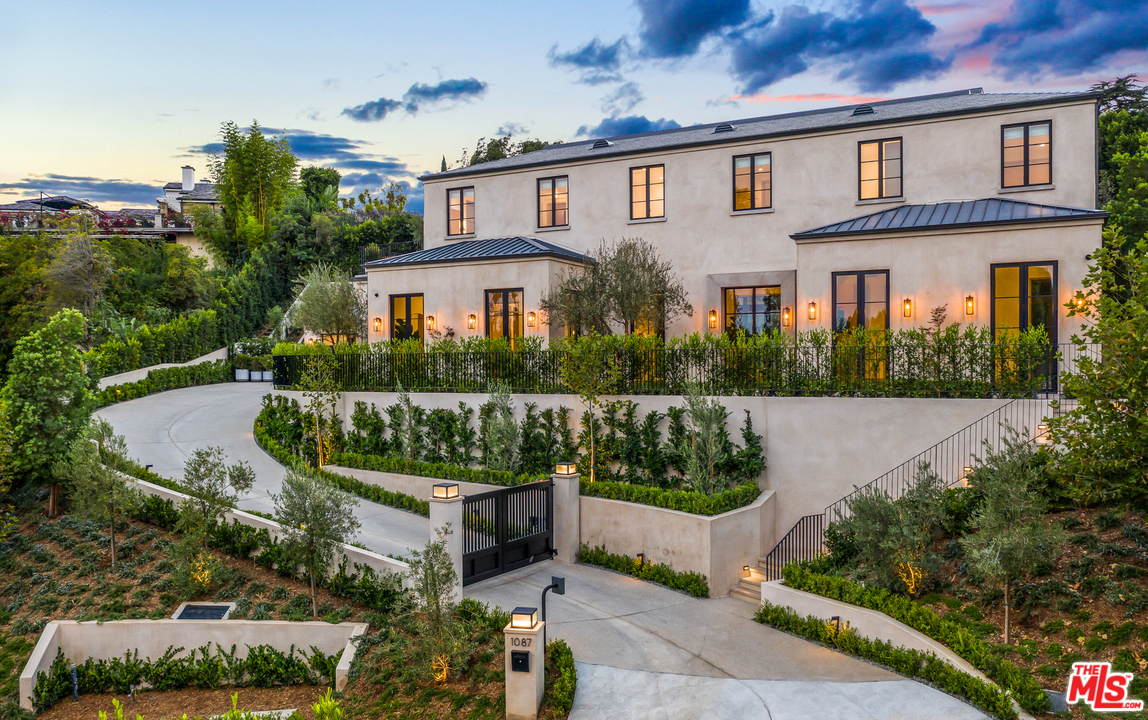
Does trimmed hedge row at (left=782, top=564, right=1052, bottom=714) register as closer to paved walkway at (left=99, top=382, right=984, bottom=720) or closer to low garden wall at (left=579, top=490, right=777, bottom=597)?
paved walkway at (left=99, top=382, right=984, bottom=720)

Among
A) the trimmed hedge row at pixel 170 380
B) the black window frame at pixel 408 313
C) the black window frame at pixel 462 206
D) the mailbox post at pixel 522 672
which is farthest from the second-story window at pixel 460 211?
the mailbox post at pixel 522 672

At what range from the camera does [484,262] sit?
21375mm

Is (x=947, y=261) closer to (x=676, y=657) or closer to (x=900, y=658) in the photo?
(x=900, y=658)

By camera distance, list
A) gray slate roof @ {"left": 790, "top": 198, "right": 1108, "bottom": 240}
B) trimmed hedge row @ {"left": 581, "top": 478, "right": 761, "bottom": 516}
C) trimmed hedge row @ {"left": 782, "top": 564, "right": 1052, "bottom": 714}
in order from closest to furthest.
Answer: trimmed hedge row @ {"left": 782, "top": 564, "right": 1052, "bottom": 714}
trimmed hedge row @ {"left": 581, "top": 478, "right": 761, "bottom": 516}
gray slate roof @ {"left": 790, "top": 198, "right": 1108, "bottom": 240}

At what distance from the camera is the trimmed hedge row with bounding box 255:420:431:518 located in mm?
16281

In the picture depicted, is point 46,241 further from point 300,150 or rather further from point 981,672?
point 981,672

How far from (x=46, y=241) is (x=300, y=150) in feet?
75.0

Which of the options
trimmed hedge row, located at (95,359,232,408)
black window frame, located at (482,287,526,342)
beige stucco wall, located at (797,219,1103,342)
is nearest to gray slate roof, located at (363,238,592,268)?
black window frame, located at (482,287,526,342)

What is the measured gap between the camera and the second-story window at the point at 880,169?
743 inches

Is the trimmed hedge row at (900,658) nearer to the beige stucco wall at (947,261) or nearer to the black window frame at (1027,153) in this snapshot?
the beige stucco wall at (947,261)

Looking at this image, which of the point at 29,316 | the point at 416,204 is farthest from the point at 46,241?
the point at 416,204

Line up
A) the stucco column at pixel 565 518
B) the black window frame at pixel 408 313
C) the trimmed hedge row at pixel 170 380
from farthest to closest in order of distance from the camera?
1. the trimmed hedge row at pixel 170 380
2. the black window frame at pixel 408 313
3. the stucco column at pixel 565 518

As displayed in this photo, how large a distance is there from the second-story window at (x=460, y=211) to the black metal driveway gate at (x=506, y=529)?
13.5m

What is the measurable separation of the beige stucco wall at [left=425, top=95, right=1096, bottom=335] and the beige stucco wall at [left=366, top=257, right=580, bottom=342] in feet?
9.26
